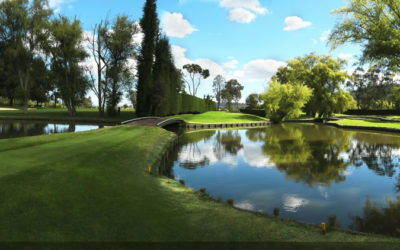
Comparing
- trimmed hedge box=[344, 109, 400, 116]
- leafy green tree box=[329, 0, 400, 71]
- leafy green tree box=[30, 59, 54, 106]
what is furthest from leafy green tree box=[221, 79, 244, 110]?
leafy green tree box=[329, 0, 400, 71]

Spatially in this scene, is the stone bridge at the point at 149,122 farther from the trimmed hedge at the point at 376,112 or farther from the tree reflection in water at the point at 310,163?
the trimmed hedge at the point at 376,112

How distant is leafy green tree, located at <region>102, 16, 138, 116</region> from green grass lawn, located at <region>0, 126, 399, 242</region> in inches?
1305

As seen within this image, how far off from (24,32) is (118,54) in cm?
1386

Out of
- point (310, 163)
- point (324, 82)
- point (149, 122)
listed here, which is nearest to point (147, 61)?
point (149, 122)

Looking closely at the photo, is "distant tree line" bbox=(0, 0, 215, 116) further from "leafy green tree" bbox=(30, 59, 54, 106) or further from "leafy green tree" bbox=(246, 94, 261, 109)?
"leafy green tree" bbox=(246, 94, 261, 109)

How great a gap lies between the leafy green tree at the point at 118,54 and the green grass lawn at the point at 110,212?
3316 centimetres

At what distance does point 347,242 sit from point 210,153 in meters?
12.3

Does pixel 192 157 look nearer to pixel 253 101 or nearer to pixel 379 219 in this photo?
pixel 379 219

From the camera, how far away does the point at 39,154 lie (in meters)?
9.60

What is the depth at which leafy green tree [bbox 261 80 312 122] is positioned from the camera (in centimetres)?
4769

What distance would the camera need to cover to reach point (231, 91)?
111750 mm

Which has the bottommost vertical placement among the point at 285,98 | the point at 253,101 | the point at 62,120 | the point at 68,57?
the point at 62,120

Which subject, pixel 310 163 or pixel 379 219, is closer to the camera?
pixel 379 219

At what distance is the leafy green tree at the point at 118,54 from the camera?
40.2 m
